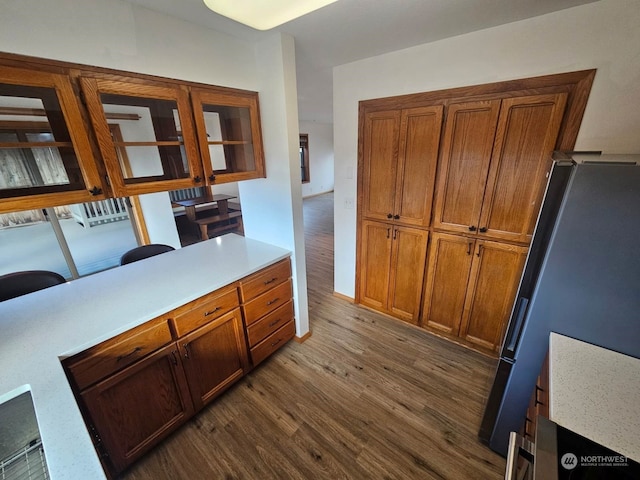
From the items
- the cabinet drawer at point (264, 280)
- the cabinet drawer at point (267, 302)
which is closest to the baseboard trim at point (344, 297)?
the cabinet drawer at point (267, 302)

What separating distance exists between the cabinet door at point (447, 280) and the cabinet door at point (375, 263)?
0.39m

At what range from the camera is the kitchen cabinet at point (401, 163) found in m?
1.98

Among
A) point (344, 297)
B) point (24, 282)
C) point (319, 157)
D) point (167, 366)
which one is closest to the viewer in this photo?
point (167, 366)

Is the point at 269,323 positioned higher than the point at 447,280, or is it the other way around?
the point at 447,280

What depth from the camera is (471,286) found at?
6.82ft

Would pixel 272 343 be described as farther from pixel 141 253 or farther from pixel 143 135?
pixel 143 135

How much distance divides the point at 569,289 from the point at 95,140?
228cm

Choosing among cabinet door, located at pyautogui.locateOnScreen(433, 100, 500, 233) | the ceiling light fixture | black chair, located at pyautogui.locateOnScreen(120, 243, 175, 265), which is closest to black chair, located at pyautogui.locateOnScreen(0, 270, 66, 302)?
black chair, located at pyautogui.locateOnScreen(120, 243, 175, 265)

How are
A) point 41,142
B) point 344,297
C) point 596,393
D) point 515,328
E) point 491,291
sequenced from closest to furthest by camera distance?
point 596,393
point 41,142
point 515,328
point 491,291
point 344,297

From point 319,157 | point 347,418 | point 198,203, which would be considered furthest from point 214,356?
point 319,157

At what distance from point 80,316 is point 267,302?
105 centimetres

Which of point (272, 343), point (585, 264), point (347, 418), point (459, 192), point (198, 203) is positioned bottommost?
point (347, 418)

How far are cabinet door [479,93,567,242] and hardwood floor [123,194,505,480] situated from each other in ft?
3.85

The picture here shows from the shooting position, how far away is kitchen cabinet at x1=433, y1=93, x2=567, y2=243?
1.59 m
